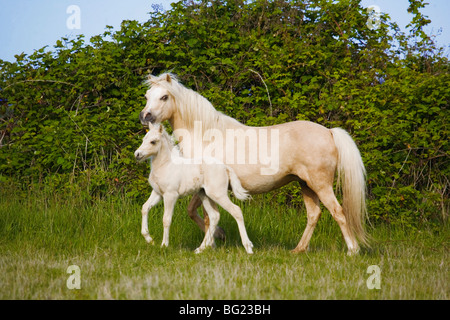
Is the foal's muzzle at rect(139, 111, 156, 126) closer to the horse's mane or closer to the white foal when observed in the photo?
the white foal

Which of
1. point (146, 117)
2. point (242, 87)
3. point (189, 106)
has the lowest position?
point (146, 117)

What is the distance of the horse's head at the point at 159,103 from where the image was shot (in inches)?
225

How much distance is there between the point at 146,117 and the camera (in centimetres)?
566

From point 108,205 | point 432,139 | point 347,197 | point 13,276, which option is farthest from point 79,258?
point 432,139

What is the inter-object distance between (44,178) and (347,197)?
17.2 feet

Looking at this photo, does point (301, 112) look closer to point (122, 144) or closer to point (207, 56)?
point (207, 56)

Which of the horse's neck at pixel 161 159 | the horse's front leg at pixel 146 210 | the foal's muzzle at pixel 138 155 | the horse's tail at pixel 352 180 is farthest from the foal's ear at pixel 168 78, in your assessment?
the horse's tail at pixel 352 180

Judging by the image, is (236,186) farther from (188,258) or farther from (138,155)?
(138,155)

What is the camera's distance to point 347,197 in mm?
6102

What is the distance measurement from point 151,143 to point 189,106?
0.72 metres

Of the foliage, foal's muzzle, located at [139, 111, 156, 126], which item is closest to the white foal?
foal's muzzle, located at [139, 111, 156, 126]

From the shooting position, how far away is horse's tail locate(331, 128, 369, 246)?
5.95 metres

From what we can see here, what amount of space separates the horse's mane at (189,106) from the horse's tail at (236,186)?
586 mm

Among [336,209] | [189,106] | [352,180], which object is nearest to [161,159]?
[189,106]
